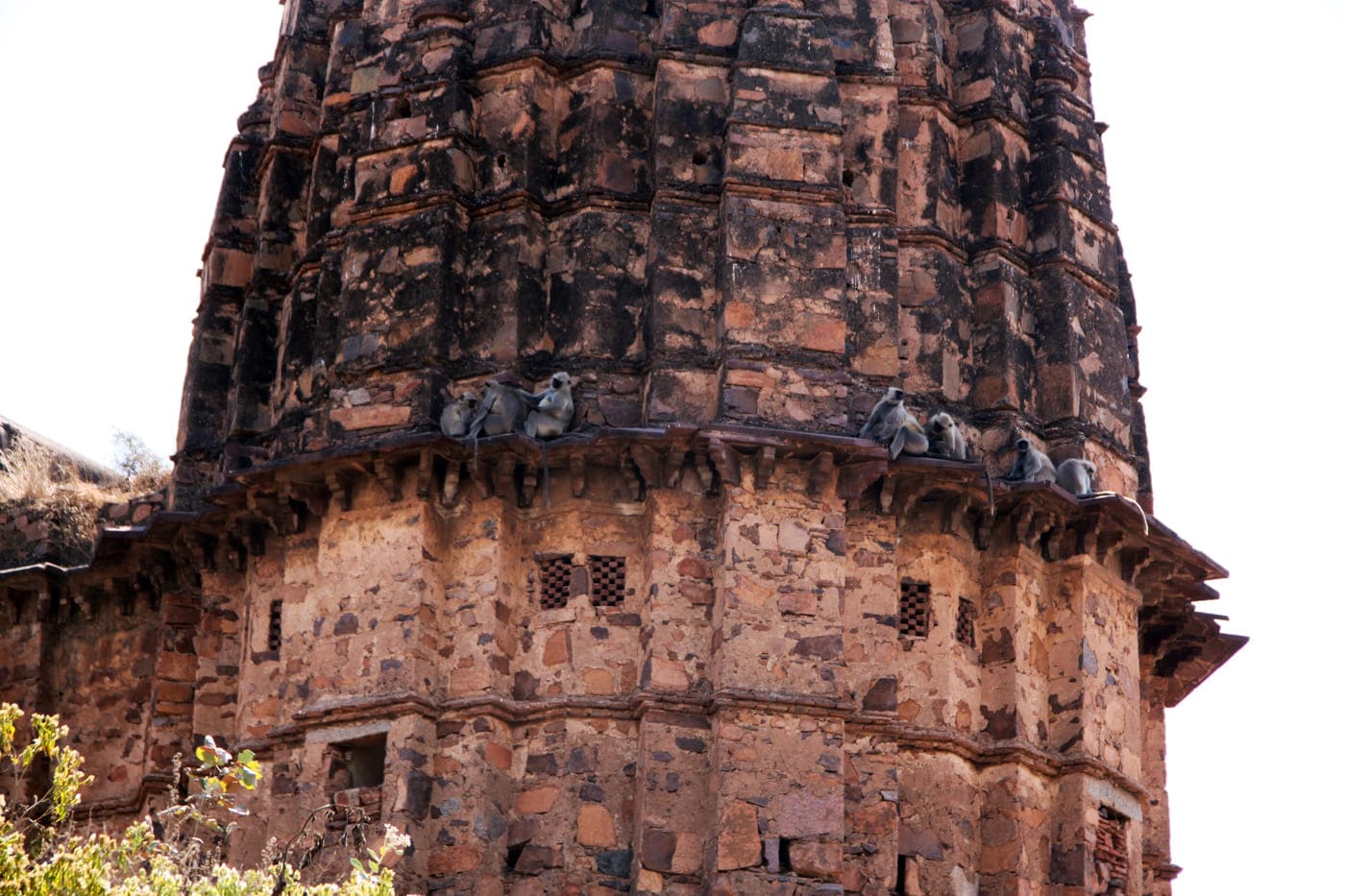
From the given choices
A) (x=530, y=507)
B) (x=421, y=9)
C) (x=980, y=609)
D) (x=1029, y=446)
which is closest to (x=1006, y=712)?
(x=980, y=609)

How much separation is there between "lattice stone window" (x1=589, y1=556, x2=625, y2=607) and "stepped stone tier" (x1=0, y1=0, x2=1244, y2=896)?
33 millimetres

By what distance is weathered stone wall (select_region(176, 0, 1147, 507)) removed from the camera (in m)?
23.2

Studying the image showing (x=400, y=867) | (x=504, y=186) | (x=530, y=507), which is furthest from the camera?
(x=504, y=186)

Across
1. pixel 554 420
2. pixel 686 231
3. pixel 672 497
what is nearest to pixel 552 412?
pixel 554 420

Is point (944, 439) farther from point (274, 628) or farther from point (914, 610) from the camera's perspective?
point (274, 628)

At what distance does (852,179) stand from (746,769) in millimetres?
6329

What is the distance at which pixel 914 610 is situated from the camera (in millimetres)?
22984

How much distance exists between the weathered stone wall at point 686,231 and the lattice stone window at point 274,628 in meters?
1.51

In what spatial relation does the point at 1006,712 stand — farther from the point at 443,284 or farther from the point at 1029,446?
the point at 443,284

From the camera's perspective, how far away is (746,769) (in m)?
21.0

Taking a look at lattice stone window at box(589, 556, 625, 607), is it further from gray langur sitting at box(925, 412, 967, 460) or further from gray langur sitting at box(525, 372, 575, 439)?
gray langur sitting at box(925, 412, 967, 460)

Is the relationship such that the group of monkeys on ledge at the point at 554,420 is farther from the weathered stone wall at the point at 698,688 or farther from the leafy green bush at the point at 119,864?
the leafy green bush at the point at 119,864

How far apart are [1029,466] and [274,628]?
22.9ft

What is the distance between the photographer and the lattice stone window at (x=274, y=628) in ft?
77.8
